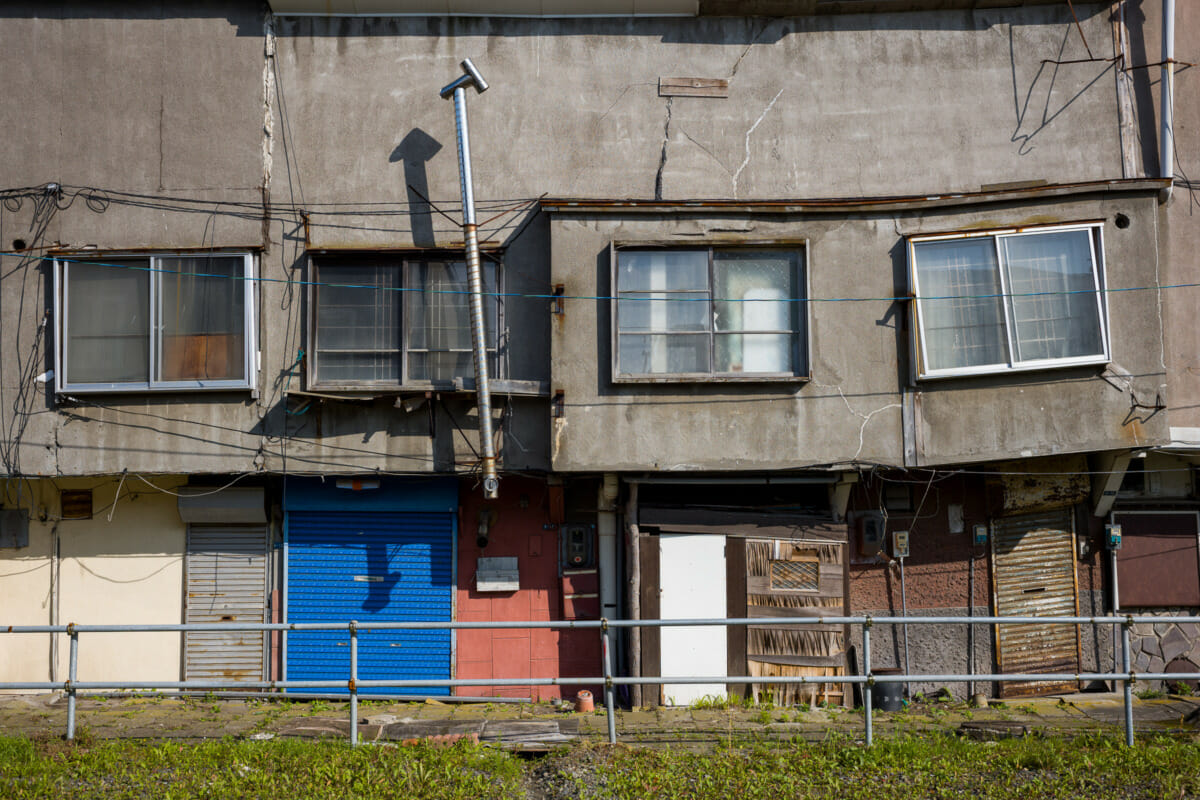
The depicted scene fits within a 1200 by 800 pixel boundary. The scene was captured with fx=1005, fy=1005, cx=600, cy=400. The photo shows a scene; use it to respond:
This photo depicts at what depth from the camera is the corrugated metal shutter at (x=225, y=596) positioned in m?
12.9

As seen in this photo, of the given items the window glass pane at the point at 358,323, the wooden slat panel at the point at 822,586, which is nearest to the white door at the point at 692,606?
the wooden slat panel at the point at 822,586

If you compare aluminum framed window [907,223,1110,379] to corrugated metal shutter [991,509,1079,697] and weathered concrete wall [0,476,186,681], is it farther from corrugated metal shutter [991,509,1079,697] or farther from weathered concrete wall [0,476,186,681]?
weathered concrete wall [0,476,186,681]

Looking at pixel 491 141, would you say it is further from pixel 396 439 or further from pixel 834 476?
pixel 834 476

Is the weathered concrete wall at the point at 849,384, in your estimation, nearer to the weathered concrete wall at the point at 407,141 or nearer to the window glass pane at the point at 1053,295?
the window glass pane at the point at 1053,295

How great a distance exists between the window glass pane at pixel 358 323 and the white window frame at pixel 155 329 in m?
0.80

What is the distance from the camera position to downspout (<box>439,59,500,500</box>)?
1184 cm

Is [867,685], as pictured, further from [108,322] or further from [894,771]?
[108,322]

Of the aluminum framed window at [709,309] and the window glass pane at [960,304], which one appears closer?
the window glass pane at [960,304]

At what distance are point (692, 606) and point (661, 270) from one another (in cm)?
408

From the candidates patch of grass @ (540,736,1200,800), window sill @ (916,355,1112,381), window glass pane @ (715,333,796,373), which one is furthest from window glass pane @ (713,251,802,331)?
patch of grass @ (540,736,1200,800)

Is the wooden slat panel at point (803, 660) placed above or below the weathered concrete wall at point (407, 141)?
below

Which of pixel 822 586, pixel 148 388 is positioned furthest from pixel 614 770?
pixel 148 388

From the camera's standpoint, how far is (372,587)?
506 inches

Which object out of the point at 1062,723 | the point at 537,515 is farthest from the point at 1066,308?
the point at 537,515
